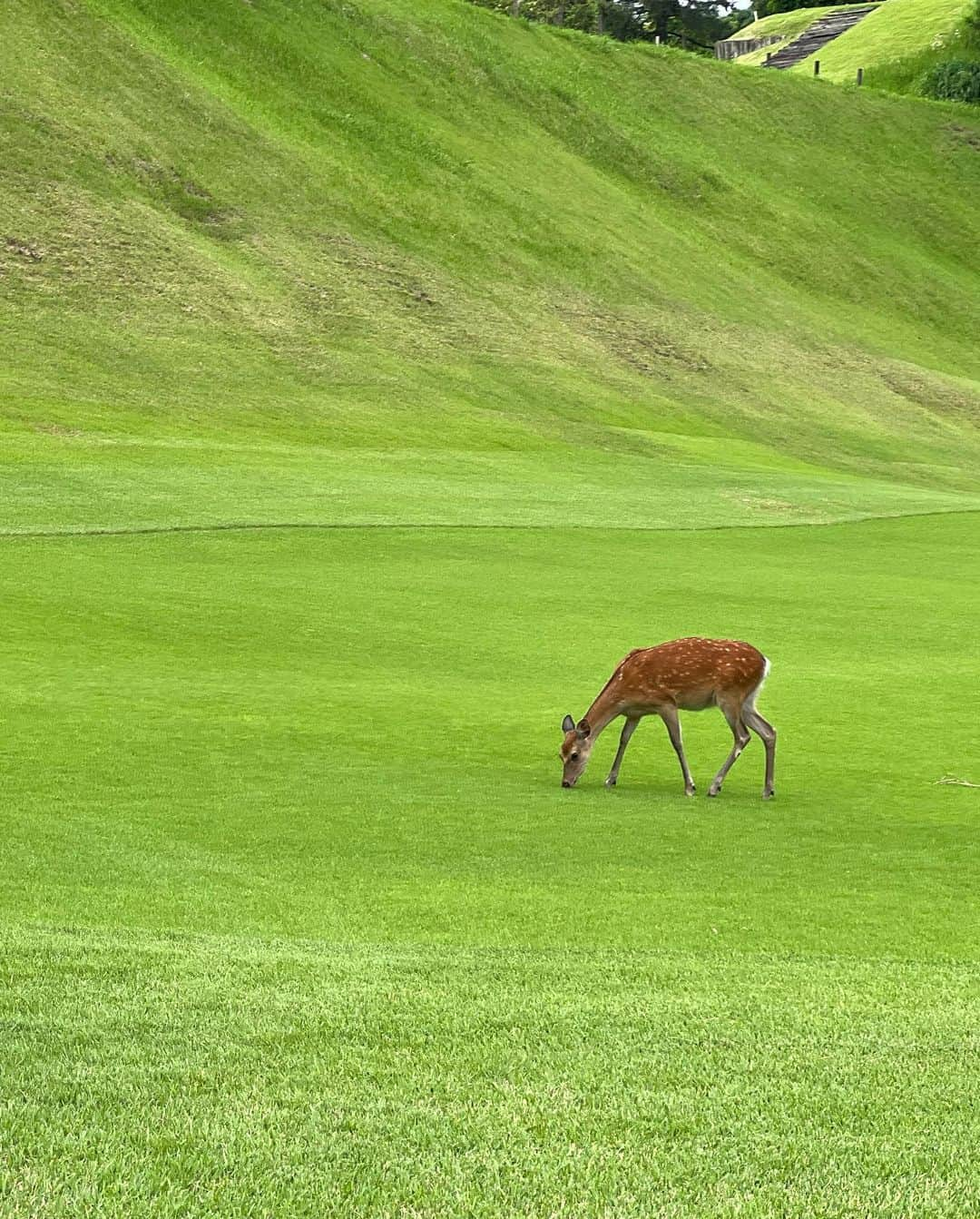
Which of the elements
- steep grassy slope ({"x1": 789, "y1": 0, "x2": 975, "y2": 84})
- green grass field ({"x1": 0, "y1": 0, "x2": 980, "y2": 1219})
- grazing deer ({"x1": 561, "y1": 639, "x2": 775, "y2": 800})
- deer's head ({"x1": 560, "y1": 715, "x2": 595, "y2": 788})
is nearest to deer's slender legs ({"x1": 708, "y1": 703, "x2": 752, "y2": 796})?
grazing deer ({"x1": 561, "y1": 639, "x2": 775, "y2": 800})

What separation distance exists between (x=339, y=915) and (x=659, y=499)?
133ft

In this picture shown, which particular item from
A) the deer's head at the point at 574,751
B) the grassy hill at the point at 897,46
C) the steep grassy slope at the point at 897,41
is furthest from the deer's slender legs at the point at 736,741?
the steep grassy slope at the point at 897,41

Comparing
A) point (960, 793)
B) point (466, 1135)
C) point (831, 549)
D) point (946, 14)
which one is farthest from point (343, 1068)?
point (946, 14)

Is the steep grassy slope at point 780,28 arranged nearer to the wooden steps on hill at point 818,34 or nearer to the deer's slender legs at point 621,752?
the wooden steps on hill at point 818,34

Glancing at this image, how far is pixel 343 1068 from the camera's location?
7582 mm

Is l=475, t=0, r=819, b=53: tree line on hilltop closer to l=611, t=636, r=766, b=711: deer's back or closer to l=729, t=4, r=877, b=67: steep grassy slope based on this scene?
l=729, t=4, r=877, b=67: steep grassy slope

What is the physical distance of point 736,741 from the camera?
16.7m

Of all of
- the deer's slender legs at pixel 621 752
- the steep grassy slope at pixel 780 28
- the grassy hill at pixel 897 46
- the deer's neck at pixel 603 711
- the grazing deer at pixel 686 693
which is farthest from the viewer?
the steep grassy slope at pixel 780 28

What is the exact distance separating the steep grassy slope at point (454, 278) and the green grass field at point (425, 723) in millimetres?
454

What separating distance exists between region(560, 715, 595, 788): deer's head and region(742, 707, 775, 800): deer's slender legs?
169cm

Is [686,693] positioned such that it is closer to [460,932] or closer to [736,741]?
[736,741]

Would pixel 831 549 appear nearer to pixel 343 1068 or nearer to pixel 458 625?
pixel 458 625

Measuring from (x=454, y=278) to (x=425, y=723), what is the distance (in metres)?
70.7

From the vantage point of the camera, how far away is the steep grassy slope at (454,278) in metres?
54.2
